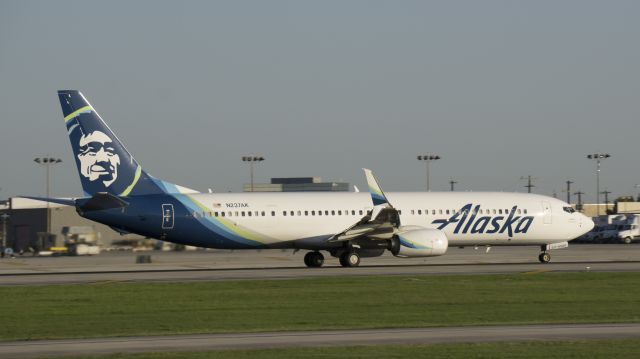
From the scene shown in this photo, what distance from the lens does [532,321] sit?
28.1m

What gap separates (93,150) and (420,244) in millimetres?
16731

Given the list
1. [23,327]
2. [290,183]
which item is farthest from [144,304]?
[290,183]

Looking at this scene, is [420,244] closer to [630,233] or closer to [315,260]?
[315,260]

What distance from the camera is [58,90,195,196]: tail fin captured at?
50.5 metres

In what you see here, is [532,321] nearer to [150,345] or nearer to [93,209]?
[150,345]

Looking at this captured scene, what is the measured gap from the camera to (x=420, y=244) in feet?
171

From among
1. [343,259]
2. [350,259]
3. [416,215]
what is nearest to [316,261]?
[343,259]

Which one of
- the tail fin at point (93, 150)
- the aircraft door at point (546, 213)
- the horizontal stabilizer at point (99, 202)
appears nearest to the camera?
the horizontal stabilizer at point (99, 202)

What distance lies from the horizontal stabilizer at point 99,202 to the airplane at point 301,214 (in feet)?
0.16

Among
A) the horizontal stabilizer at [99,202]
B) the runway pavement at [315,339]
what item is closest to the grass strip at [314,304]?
the runway pavement at [315,339]

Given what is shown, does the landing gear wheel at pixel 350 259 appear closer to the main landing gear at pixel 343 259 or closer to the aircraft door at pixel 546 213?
the main landing gear at pixel 343 259

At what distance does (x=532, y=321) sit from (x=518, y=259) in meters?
35.9

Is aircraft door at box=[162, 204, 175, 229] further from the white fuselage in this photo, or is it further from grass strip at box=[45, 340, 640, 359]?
grass strip at box=[45, 340, 640, 359]

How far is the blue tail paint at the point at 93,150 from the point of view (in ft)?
166
